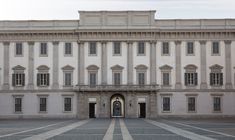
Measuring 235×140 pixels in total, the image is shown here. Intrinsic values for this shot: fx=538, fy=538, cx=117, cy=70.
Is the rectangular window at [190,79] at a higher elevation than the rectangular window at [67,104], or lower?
higher

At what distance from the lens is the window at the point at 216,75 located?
227 feet

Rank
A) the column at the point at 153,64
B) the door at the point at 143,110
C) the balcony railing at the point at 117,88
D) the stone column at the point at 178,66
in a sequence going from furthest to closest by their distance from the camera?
1. the door at the point at 143,110
2. the stone column at the point at 178,66
3. the column at the point at 153,64
4. the balcony railing at the point at 117,88

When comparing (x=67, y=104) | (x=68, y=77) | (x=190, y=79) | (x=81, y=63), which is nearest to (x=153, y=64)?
(x=190, y=79)

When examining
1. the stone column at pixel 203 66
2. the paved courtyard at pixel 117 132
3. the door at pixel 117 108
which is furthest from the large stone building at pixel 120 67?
the door at pixel 117 108

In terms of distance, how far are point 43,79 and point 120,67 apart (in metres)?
10.1

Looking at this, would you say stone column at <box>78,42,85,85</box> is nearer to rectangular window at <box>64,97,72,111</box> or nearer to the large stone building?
the large stone building

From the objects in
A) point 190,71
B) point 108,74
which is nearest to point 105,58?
point 108,74

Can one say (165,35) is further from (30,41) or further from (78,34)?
(30,41)

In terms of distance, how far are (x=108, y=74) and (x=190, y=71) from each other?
10.6 meters

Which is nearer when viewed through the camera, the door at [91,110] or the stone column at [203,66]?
the stone column at [203,66]

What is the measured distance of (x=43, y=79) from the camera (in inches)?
2751

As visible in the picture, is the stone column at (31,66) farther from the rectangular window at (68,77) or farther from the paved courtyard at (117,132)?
the paved courtyard at (117,132)

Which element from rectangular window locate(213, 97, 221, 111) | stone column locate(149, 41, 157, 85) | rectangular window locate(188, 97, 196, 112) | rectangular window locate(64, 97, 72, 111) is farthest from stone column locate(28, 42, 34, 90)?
rectangular window locate(213, 97, 221, 111)

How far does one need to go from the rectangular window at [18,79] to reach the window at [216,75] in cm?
2446
